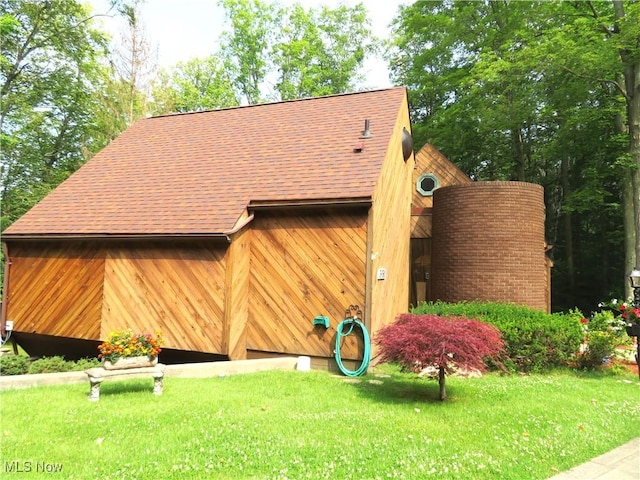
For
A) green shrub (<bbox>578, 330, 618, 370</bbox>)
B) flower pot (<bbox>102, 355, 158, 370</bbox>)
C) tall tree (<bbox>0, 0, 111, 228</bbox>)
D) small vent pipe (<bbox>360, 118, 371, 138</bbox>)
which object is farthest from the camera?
tall tree (<bbox>0, 0, 111, 228</bbox>)

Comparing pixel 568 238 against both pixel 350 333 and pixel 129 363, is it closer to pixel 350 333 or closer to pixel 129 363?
pixel 350 333

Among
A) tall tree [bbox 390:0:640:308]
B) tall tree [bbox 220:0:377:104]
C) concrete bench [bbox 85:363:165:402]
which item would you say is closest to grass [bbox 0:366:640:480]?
concrete bench [bbox 85:363:165:402]

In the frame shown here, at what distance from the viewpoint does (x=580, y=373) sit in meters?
8.82

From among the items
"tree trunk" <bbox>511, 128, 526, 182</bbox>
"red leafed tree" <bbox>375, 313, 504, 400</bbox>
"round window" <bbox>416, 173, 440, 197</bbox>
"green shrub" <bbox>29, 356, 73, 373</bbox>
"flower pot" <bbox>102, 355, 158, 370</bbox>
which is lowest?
"green shrub" <bbox>29, 356, 73, 373</bbox>

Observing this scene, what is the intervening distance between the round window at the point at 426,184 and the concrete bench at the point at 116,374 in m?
13.1

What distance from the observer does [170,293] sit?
30.0ft

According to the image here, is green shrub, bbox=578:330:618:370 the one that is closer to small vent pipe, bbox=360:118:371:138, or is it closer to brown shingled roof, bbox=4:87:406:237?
brown shingled roof, bbox=4:87:406:237

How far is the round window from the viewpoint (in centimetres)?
1695

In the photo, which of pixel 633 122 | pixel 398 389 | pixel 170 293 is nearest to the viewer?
pixel 398 389

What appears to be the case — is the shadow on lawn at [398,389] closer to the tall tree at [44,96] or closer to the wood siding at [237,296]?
the wood siding at [237,296]

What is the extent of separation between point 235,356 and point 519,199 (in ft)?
28.3

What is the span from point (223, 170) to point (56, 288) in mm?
4889

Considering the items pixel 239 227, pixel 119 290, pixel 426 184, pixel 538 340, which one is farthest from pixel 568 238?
pixel 119 290

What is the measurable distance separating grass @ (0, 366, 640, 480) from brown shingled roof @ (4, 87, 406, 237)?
3712mm
